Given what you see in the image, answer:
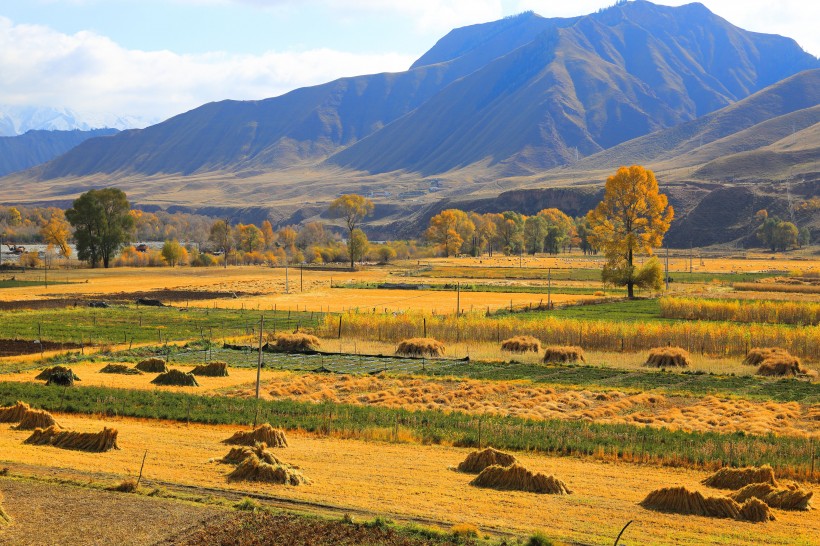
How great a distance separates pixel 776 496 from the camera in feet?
77.3

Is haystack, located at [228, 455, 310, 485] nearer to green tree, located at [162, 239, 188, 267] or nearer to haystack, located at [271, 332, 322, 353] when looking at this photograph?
haystack, located at [271, 332, 322, 353]

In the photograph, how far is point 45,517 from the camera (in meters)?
21.4

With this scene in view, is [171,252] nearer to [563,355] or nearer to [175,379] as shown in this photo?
[563,355]

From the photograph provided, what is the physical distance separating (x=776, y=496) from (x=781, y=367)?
23.5 meters

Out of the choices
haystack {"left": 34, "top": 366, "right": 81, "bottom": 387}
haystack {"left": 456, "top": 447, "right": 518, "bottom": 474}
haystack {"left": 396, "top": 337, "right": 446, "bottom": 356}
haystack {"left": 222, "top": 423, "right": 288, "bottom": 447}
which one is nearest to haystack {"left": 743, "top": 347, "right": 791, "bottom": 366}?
haystack {"left": 396, "top": 337, "right": 446, "bottom": 356}

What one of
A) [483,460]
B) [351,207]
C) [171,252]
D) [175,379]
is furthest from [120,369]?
[351,207]

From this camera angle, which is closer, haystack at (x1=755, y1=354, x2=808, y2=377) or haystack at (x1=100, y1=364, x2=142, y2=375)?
haystack at (x1=100, y1=364, x2=142, y2=375)

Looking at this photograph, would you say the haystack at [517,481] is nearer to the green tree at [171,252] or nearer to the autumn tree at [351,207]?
the green tree at [171,252]

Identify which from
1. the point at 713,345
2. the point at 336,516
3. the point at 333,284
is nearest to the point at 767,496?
the point at 336,516

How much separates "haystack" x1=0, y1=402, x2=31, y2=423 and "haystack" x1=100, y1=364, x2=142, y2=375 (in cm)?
1204

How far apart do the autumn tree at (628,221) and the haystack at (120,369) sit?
51.7 m

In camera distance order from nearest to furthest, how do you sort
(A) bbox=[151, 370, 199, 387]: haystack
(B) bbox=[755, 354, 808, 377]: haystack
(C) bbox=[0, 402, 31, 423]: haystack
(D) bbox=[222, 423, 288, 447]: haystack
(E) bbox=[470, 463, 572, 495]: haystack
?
(E) bbox=[470, 463, 572, 495]: haystack
(D) bbox=[222, 423, 288, 447]: haystack
(C) bbox=[0, 402, 31, 423]: haystack
(A) bbox=[151, 370, 199, 387]: haystack
(B) bbox=[755, 354, 808, 377]: haystack

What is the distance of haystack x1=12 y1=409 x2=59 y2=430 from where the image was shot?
31.2m

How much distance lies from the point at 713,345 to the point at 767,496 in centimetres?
3068
